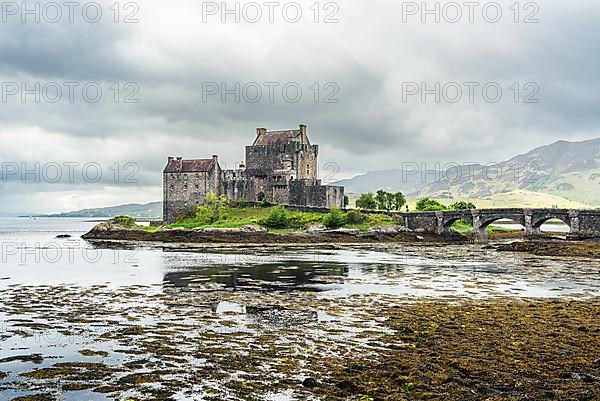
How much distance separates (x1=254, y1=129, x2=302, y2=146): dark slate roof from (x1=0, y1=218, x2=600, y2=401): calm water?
50.4m

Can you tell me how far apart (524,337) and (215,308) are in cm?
1034

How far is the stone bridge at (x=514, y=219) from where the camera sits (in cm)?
6944

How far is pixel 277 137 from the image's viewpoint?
302 feet

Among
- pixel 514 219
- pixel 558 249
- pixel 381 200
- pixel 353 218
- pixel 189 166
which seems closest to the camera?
pixel 558 249

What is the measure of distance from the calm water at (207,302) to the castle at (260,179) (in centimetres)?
4489

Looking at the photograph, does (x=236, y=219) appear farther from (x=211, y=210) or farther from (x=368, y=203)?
(x=368, y=203)

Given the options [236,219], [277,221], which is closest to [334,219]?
[277,221]

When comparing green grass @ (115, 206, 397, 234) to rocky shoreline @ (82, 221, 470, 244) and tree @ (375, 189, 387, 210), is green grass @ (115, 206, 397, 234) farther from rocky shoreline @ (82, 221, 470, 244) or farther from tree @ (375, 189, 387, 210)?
tree @ (375, 189, 387, 210)

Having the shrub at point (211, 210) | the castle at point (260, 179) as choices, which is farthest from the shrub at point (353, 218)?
the shrub at point (211, 210)

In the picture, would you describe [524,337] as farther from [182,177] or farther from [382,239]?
[182,177]

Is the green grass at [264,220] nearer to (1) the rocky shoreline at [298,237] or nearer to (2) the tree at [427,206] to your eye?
(1) the rocky shoreline at [298,237]

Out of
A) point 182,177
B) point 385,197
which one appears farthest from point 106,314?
point 385,197

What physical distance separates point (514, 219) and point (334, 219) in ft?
81.6

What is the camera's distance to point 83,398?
10062 millimetres
